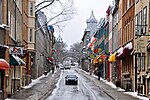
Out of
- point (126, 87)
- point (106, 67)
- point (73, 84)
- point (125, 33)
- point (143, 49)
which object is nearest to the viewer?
point (143, 49)

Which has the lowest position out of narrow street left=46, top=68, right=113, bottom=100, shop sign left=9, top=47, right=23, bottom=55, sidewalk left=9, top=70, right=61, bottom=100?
narrow street left=46, top=68, right=113, bottom=100

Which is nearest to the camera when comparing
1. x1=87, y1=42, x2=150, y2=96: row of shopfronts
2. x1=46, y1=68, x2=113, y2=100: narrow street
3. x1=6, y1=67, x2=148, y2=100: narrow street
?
x1=6, y1=67, x2=148, y2=100: narrow street

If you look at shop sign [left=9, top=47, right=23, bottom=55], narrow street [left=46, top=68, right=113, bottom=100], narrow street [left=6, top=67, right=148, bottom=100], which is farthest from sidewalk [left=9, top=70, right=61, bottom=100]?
shop sign [left=9, top=47, right=23, bottom=55]

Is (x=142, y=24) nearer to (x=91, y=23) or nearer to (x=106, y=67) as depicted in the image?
(x=106, y=67)

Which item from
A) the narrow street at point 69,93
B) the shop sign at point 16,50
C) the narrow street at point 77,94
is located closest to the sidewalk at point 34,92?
the narrow street at point 69,93

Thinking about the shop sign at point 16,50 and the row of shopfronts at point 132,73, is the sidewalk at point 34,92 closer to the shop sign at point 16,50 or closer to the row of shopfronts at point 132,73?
the shop sign at point 16,50

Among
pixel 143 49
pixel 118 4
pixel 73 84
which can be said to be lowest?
pixel 73 84

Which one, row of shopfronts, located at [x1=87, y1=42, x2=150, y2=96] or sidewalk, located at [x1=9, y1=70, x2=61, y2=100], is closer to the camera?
sidewalk, located at [x1=9, y1=70, x2=61, y2=100]

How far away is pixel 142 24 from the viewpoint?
4081cm

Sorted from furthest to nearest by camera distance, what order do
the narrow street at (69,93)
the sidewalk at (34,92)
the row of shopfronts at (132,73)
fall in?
the row of shopfronts at (132,73), the narrow street at (69,93), the sidewalk at (34,92)

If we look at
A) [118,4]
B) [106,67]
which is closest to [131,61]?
[118,4]

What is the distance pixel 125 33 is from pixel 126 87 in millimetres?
7629

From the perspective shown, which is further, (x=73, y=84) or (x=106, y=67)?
(x=106, y=67)

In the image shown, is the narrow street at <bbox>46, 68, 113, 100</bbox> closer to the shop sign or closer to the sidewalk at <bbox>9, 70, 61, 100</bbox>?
the sidewalk at <bbox>9, 70, 61, 100</bbox>
